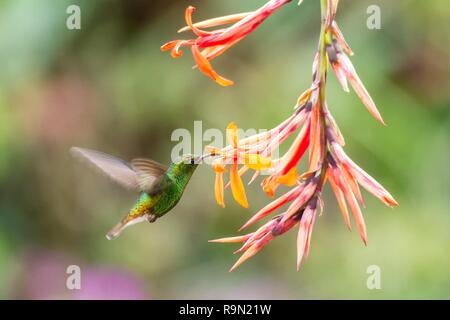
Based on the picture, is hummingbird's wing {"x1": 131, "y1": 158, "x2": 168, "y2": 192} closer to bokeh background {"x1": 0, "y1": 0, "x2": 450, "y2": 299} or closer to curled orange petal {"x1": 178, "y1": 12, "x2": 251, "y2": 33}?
curled orange petal {"x1": 178, "y1": 12, "x2": 251, "y2": 33}

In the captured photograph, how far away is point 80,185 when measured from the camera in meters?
2.21

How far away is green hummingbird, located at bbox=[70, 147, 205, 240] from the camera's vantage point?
3.15 ft

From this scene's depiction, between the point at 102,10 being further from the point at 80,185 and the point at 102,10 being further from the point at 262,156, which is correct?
the point at 262,156

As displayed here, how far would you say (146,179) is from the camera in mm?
1039

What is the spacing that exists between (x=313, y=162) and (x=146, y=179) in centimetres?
42

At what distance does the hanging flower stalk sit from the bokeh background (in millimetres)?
1250

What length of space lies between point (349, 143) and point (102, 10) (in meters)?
0.88

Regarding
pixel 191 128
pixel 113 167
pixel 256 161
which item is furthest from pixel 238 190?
pixel 191 128

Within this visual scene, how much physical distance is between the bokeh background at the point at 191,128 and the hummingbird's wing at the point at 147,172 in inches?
39.1

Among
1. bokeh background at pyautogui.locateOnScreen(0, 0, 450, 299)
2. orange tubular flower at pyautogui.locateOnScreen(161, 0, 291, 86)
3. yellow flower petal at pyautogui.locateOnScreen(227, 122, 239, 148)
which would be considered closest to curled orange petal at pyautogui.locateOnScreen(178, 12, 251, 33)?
orange tubular flower at pyautogui.locateOnScreen(161, 0, 291, 86)

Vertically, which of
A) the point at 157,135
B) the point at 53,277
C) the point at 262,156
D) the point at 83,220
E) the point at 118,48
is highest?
the point at 118,48
